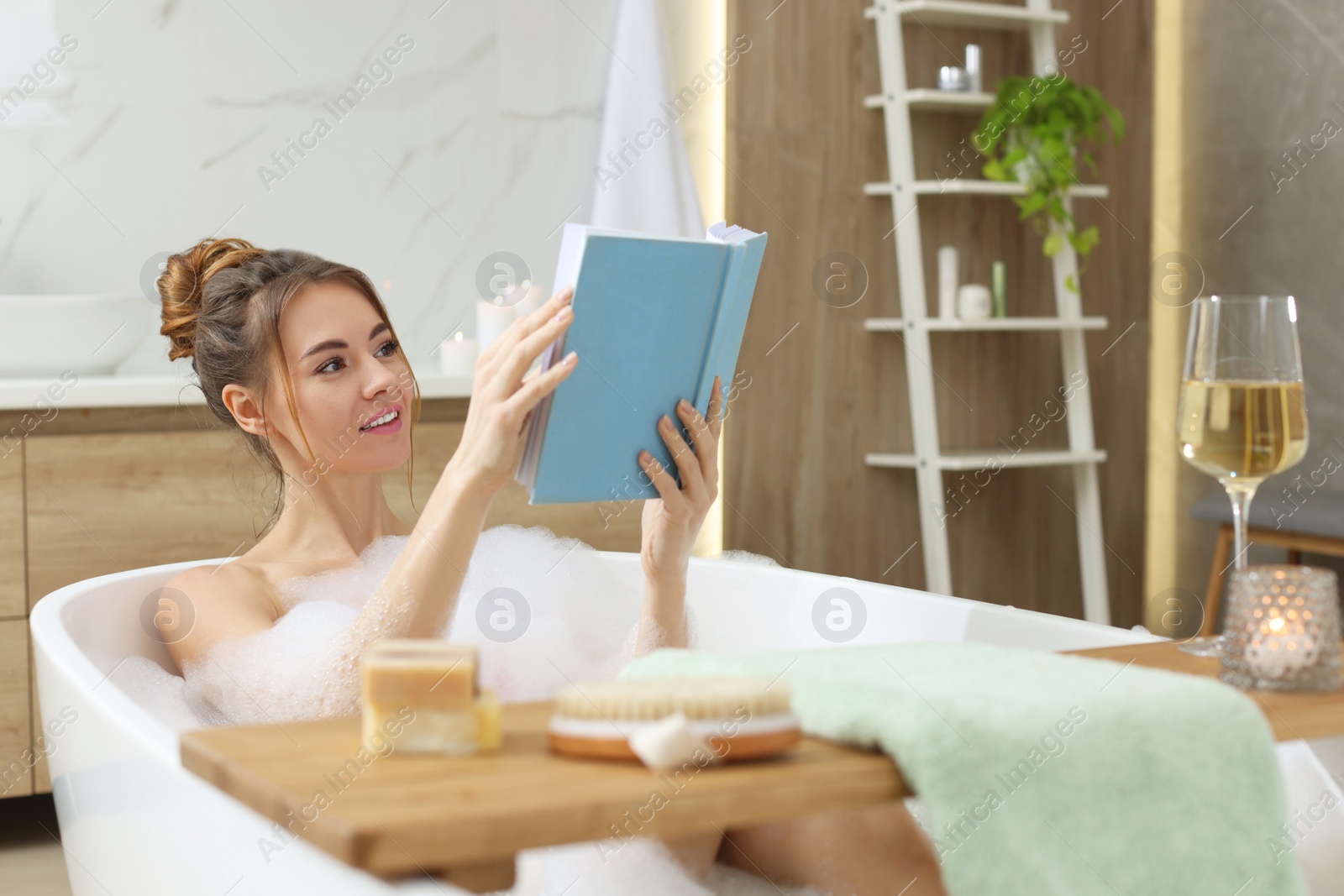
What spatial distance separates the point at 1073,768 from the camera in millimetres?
804

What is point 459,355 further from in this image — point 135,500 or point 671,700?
point 671,700

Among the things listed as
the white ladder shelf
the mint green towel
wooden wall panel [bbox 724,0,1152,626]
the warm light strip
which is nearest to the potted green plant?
the white ladder shelf

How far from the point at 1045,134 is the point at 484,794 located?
2778mm

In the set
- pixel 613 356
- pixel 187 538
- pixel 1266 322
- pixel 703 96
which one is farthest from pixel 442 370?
pixel 1266 322

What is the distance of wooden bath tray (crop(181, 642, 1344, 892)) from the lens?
614 millimetres

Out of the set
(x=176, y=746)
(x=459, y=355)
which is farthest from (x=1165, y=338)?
(x=176, y=746)

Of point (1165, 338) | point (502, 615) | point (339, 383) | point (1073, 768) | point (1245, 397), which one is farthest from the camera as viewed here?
point (1165, 338)

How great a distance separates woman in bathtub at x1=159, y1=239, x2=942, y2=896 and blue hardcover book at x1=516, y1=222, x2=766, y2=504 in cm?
2

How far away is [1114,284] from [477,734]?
321 centimetres

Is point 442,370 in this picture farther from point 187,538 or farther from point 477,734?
point 477,734

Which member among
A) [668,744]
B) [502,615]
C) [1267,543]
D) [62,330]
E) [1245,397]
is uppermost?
[62,330]

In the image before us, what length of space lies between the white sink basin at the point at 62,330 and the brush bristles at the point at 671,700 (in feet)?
6.12

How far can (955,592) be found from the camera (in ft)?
11.4

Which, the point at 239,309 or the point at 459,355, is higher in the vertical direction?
the point at 239,309
